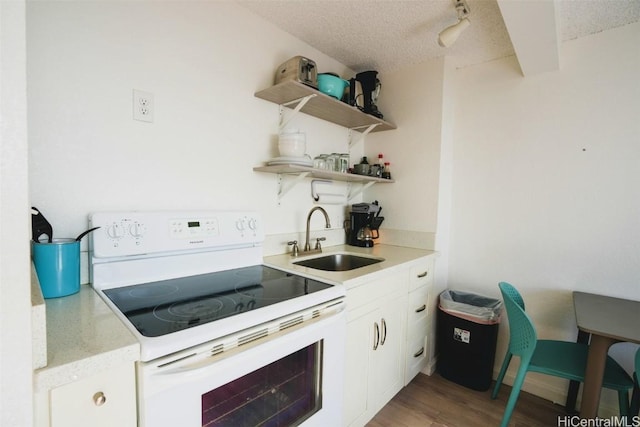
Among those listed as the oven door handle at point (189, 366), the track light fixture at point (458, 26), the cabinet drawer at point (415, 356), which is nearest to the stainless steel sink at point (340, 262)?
the cabinet drawer at point (415, 356)

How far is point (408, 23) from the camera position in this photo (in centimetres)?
171

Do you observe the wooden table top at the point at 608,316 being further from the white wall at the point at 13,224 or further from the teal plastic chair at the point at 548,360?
the white wall at the point at 13,224

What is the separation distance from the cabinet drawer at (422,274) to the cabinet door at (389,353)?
0.49 ft

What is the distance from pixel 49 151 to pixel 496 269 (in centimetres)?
265

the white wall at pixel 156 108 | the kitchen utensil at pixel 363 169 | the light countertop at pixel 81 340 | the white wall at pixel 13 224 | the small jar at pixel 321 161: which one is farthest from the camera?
the kitchen utensil at pixel 363 169

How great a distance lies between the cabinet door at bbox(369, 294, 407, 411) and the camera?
164 cm

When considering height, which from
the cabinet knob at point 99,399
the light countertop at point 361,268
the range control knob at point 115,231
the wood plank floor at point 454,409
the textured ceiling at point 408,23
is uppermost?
the textured ceiling at point 408,23

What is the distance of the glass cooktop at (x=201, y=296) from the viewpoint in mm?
902

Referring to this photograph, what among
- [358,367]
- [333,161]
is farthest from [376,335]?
[333,161]

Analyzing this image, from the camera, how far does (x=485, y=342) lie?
75.9 inches

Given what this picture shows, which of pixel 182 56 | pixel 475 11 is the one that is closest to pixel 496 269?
pixel 475 11

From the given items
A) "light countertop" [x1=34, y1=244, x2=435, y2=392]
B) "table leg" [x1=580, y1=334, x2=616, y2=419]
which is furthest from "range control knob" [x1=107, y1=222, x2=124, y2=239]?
"table leg" [x1=580, y1=334, x2=616, y2=419]

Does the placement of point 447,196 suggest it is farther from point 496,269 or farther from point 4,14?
point 4,14

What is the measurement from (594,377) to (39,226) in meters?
2.34
